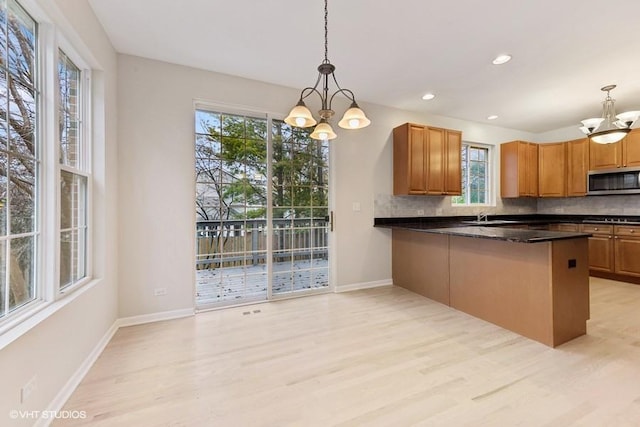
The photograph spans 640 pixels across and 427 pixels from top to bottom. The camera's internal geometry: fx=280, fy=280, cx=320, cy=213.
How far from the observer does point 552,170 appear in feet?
17.4

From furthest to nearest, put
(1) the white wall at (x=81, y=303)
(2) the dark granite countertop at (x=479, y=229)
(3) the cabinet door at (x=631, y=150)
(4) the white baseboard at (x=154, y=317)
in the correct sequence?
(3) the cabinet door at (x=631, y=150) < (4) the white baseboard at (x=154, y=317) < (2) the dark granite countertop at (x=479, y=229) < (1) the white wall at (x=81, y=303)

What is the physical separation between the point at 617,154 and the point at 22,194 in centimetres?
722

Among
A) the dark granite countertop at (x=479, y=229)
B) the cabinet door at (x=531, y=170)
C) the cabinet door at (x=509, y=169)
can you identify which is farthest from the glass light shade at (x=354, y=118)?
the cabinet door at (x=531, y=170)

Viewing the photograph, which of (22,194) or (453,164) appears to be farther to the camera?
(453,164)

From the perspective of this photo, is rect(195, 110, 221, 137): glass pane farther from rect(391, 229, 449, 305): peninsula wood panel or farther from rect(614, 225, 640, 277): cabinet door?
rect(614, 225, 640, 277): cabinet door

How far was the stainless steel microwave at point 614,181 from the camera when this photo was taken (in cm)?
444

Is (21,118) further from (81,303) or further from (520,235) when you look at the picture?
(520,235)

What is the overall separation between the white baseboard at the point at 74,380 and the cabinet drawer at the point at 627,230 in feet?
22.5

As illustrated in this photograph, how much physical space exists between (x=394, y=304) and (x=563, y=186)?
4348 mm

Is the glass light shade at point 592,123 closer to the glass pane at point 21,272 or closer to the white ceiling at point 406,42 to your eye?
the white ceiling at point 406,42

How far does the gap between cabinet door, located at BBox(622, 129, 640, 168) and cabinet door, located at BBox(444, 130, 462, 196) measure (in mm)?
2645

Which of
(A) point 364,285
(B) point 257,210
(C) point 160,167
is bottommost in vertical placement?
(A) point 364,285

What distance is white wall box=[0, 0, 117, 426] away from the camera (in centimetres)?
138

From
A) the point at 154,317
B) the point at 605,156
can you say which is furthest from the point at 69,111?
the point at 605,156
